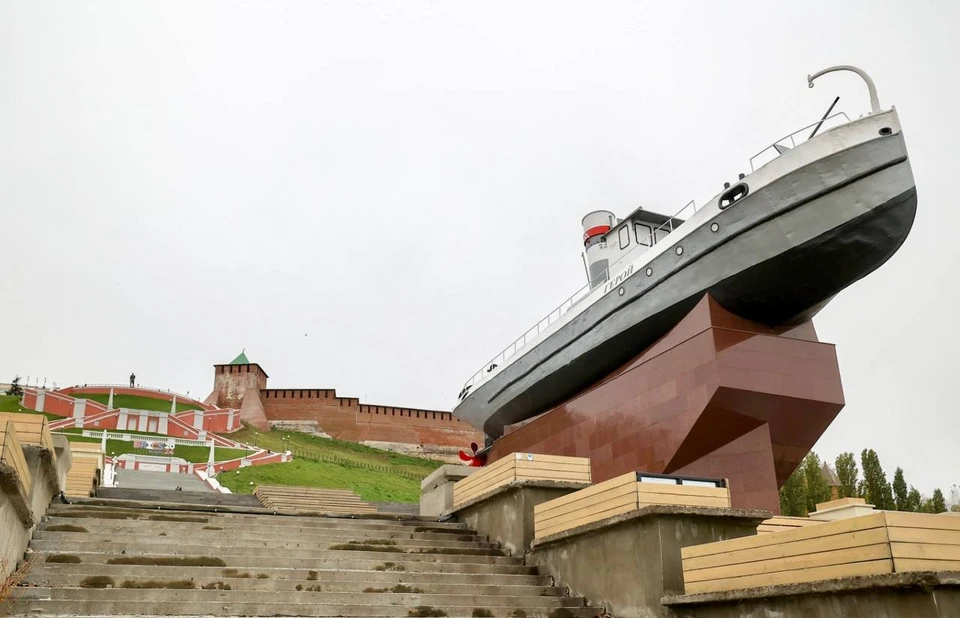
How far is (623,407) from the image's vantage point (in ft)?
41.9

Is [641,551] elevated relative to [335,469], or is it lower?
lower

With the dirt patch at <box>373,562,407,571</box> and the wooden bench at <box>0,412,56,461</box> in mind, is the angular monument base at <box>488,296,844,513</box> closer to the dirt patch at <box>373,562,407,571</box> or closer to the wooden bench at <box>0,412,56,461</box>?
the dirt patch at <box>373,562,407,571</box>

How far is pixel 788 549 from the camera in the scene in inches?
209

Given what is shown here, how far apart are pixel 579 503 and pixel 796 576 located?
2720mm

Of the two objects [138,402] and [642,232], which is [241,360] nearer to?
[138,402]

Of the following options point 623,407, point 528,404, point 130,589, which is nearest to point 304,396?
point 528,404

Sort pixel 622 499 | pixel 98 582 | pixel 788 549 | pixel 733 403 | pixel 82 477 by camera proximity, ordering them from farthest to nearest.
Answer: pixel 82 477 → pixel 733 403 → pixel 622 499 → pixel 98 582 → pixel 788 549

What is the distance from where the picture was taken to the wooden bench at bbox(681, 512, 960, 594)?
179 inches

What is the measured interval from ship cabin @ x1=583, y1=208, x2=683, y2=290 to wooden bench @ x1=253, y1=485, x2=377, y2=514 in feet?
24.9

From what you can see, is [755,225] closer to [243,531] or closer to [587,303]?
[587,303]

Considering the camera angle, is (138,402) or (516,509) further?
(138,402)

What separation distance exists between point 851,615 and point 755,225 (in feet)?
24.9

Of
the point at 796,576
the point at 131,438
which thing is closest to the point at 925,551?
the point at 796,576

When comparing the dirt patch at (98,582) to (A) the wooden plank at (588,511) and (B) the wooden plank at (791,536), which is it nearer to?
(A) the wooden plank at (588,511)
